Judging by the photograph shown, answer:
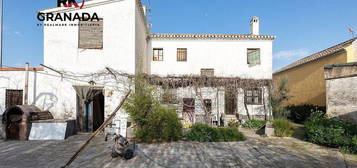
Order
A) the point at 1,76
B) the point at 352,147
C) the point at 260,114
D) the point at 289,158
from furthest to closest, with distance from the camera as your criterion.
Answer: the point at 260,114
the point at 1,76
the point at 352,147
the point at 289,158

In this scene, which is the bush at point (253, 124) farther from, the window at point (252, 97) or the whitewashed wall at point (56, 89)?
the whitewashed wall at point (56, 89)

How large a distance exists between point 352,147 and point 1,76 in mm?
15755

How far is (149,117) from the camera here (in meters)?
7.17

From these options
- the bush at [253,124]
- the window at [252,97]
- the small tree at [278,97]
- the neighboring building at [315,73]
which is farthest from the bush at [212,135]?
the neighboring building at [315,73]

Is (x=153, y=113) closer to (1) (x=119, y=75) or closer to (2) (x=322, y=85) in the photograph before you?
(1) (x=119, y=75)

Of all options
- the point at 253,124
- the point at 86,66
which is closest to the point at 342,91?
the point at 253,124

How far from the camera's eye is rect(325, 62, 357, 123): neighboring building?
24.6ft

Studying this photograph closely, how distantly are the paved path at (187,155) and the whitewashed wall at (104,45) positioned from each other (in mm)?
4011

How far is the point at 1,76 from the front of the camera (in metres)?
9.14

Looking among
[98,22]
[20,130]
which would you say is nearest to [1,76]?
[20,130]

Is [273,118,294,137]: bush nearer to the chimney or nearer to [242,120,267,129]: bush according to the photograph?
[242,120,267,129]: bush

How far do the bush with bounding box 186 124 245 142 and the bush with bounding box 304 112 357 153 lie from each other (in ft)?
9.40

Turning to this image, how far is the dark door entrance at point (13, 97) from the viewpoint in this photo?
9180 mm

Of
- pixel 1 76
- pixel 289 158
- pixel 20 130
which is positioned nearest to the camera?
pixel 289 158
